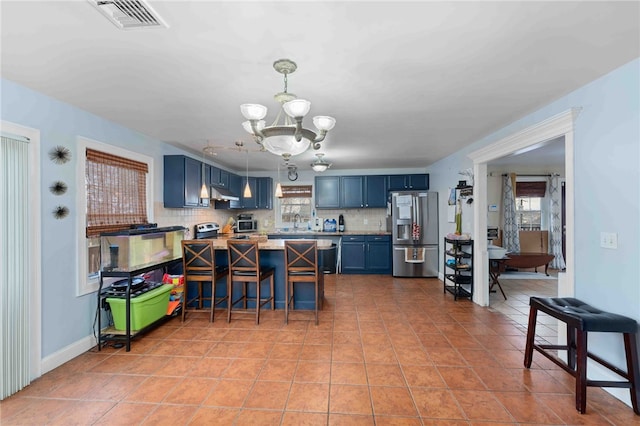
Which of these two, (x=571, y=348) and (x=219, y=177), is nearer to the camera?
(x=571, y=348)

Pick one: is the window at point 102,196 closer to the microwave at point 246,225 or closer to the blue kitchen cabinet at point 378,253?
the microwave at point 246,225

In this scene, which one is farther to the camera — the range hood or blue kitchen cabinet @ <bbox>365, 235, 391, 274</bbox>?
blue kitchen cabinet @ <bbox>365, 235, 391, 274</bbox>

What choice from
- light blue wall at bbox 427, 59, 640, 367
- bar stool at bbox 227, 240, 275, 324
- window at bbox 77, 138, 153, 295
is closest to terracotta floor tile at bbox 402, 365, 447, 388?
light blue wall at bbox 427, 59, 640, 367

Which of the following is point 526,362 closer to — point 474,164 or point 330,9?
point 474,164

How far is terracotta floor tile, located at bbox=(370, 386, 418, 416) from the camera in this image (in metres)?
1.87

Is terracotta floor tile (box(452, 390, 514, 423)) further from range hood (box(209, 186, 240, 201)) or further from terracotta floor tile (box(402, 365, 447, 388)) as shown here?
range hood (box(209, 186, 240, 201))

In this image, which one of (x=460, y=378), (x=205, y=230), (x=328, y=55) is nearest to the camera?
(x=328, y=55)

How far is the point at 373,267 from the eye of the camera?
5.93m

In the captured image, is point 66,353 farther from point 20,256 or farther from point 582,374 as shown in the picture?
point 582,374

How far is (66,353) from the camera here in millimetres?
2551

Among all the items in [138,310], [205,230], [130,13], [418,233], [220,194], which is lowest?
[138,310]

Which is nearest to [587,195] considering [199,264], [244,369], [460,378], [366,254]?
[460,378]

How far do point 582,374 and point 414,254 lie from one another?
3694 millimetres

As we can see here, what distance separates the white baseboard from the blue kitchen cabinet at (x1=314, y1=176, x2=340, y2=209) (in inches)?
177
